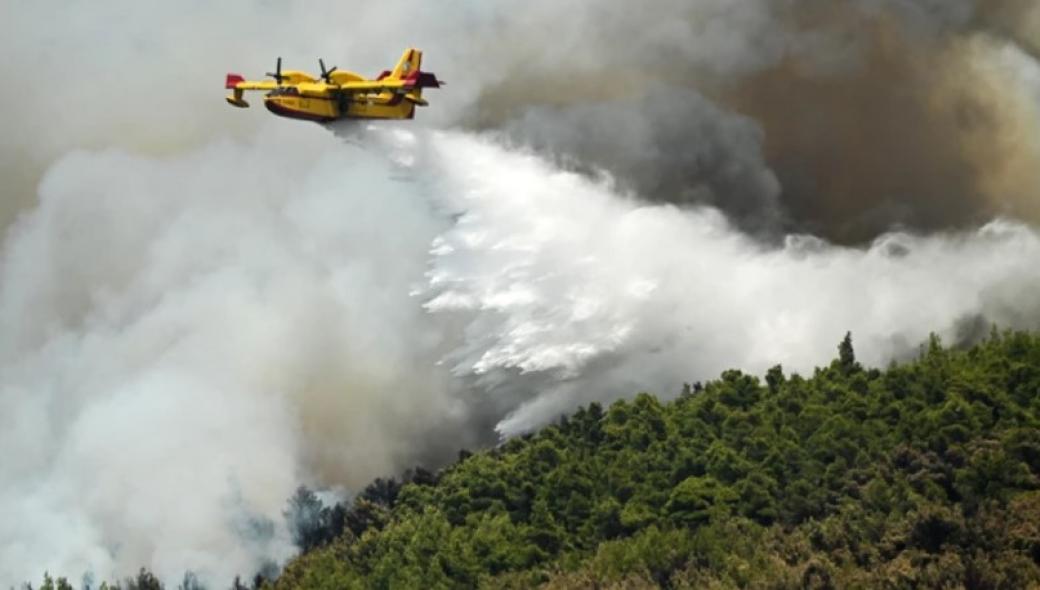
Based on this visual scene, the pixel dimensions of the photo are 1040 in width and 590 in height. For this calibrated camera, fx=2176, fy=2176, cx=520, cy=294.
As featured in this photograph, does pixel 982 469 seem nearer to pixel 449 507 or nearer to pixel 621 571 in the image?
pixel 621 571

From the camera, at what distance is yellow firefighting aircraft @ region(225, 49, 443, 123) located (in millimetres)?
95562

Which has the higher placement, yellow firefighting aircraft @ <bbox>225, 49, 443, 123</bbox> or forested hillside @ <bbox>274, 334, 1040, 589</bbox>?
yellow firefighting aircraft @ <bbox>225, 49, 443, 123</bbox>

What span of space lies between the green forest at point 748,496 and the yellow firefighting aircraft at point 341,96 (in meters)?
22.2

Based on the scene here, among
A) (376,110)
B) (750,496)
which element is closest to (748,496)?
(750,496)

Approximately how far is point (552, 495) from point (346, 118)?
2354 centimetres

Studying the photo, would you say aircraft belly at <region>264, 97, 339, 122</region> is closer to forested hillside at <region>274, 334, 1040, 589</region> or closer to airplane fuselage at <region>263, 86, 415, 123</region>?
airplane fuselage at <region>263, 86, 415, 123</region>

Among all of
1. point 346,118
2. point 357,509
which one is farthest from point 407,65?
point 357,509

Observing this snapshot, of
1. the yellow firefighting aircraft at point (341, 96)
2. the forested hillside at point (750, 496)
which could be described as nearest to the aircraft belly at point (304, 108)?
the yellow firefighting aircraft at point (341, 96)

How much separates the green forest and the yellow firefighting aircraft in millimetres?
22202

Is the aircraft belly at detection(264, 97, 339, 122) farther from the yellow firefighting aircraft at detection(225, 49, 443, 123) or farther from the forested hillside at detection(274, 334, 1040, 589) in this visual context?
the forested hillside at detection(274, 334, 1040, 589)

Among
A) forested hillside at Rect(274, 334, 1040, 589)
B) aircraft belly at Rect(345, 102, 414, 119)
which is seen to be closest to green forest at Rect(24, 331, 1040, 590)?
forested hillside at Rect(274, 334, 1040, 589)

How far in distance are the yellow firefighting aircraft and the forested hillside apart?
22116mm

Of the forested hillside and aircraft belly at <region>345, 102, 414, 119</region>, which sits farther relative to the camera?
aircraft belly at <region>345, 102, 414, 119</region>

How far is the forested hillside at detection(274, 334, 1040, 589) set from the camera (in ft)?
295
